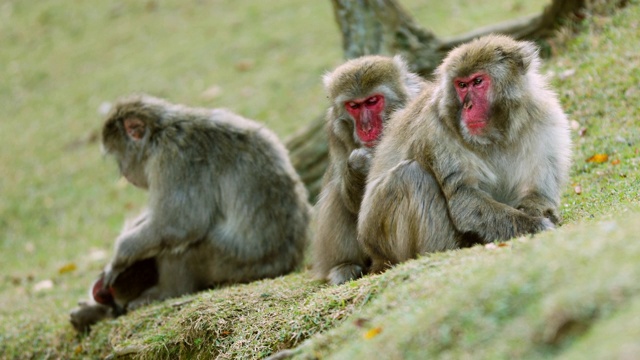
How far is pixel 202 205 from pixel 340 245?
179 cm

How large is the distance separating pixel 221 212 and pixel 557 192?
3465 mm

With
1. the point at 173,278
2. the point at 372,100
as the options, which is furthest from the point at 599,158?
the point at 173,278

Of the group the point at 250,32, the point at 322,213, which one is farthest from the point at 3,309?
the point at 250,32

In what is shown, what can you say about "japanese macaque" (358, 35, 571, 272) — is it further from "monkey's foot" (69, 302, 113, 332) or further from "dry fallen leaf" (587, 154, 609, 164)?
"monkey's foot" (69, 302, 113, 332)

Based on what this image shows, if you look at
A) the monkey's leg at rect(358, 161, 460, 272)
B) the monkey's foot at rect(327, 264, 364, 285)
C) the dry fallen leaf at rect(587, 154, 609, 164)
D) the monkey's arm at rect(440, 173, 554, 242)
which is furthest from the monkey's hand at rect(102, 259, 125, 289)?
the dry fallen leaf at rect(587, 154, 609, 164)

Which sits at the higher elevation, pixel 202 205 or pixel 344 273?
pixel 202 205

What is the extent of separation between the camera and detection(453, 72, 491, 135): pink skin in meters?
5.24

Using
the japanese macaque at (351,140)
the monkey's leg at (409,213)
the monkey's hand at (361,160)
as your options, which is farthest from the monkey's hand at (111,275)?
the monkey's leg at (409,213)

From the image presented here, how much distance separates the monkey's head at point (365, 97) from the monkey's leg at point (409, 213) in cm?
70

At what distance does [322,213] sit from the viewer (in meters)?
6.78

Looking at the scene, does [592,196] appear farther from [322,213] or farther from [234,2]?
[234,2]

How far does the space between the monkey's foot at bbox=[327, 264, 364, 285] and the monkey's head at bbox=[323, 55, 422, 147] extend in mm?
921

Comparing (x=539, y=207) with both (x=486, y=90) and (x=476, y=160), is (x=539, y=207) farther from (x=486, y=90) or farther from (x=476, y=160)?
(x=486, y=90)

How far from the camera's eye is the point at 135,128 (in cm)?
815
